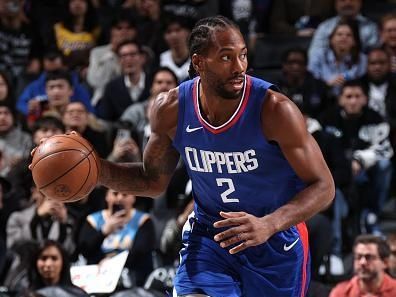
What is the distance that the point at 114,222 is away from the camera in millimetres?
7680

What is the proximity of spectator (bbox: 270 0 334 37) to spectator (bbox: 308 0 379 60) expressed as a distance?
21.4 inches

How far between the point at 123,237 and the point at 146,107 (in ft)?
5.81

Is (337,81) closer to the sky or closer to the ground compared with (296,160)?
closer to the ground

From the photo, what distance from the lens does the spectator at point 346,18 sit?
9914 millimetres

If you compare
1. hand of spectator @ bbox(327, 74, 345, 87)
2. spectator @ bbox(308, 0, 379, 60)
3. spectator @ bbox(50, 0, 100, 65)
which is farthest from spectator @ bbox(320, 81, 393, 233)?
spectator @ bbox(50, 0, 100, 65)

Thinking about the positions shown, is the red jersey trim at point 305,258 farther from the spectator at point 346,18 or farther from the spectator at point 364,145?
the spectator at point 346,18

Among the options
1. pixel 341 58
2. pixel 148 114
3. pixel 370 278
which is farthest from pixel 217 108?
pixel 341 58

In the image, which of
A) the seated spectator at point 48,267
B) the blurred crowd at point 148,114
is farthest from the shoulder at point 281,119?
the seated spectator at point 48,267

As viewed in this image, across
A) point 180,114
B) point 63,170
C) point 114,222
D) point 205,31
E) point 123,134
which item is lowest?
point 114,222

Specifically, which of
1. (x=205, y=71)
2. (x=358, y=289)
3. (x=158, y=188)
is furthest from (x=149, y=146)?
(x=358, y=289)

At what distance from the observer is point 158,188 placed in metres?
4.87

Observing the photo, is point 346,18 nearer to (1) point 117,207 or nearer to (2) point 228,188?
(1) point 117,207

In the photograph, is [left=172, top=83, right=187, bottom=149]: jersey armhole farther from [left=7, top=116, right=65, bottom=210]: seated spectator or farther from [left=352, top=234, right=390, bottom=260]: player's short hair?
[left=7, top=116, right=65, bottom=210]: seated spectator

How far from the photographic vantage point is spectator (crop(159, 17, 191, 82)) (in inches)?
388
